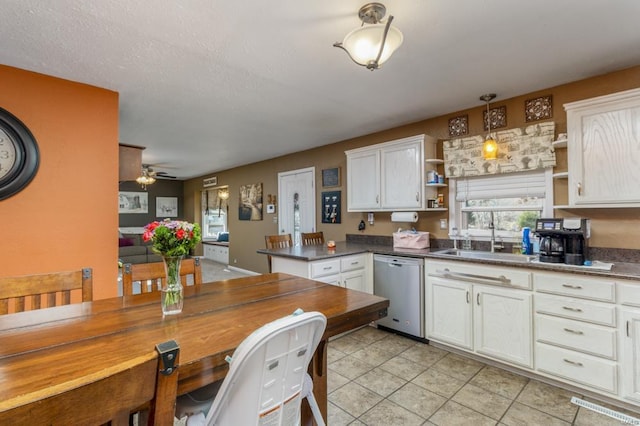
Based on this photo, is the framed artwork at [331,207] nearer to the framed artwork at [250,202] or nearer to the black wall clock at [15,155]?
the framed artwork at [250,202]

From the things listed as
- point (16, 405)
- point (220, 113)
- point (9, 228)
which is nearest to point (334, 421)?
point (16, 405)

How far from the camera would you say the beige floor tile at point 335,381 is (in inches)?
93.0

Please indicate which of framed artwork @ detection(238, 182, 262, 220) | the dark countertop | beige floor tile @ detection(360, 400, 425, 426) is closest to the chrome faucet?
the dark countertop

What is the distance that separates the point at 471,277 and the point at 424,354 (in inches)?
33.6

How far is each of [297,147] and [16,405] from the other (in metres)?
4.93

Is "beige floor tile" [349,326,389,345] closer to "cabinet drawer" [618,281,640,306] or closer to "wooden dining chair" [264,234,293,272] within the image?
"wooden dining chair" [264,234,293,272]

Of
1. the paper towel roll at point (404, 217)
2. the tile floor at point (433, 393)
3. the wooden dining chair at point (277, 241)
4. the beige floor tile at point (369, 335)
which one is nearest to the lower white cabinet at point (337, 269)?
the wooden dining chair at point (277, 241)

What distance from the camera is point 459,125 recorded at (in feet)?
11.4

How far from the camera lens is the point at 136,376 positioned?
2.01ft

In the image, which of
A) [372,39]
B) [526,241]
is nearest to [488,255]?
[526,241]

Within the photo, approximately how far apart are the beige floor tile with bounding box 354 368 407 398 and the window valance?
2.18m

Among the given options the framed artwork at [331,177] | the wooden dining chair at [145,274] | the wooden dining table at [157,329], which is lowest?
the wooden dining table at [157,329]

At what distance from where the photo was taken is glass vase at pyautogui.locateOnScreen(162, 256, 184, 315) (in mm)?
1390

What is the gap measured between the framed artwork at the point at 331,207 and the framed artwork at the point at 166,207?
6.02 metres
